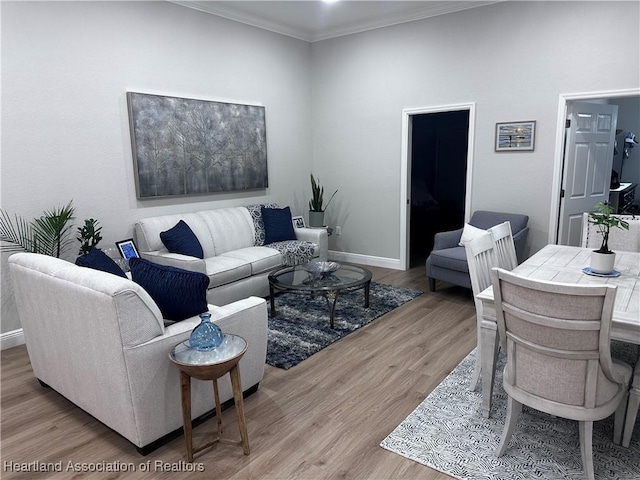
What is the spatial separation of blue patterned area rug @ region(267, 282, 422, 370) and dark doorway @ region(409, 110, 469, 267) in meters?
2.18

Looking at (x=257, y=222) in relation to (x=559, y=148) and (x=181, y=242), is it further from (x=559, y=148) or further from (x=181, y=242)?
(x=559, y=148)

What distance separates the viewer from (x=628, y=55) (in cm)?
393

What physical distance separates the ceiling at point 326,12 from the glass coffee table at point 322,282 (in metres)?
2.84

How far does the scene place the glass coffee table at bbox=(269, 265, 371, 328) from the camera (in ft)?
12.0

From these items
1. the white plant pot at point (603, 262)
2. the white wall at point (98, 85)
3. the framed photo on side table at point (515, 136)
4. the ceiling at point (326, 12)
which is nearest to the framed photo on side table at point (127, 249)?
the white wall at point (98, 85)

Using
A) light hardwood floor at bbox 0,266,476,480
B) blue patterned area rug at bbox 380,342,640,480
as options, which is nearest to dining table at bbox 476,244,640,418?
blue patterned area rug at bbox 380,342,640,480

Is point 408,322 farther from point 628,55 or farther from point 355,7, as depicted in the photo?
point 355,7

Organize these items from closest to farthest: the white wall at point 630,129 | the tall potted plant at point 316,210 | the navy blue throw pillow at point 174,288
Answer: the navy blue throw pillow at point 174,288 → the tall potted plant at point 316,210 → the white wall at point 630,129

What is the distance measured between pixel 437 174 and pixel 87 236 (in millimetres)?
5498

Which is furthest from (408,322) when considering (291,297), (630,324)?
(630,324)

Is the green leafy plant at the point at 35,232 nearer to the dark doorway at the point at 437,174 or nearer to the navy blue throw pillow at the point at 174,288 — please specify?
the navy blue throw pillow at the point at 174,288

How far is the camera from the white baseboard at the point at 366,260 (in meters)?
5.75

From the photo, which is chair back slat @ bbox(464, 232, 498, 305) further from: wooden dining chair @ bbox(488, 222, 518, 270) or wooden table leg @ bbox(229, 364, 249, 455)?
wooden table leg @ bbox(229, 364, 249, 455)

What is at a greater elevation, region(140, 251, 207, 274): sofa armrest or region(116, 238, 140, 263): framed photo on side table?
region(116, 238, 140, 263): framed photo on side table
